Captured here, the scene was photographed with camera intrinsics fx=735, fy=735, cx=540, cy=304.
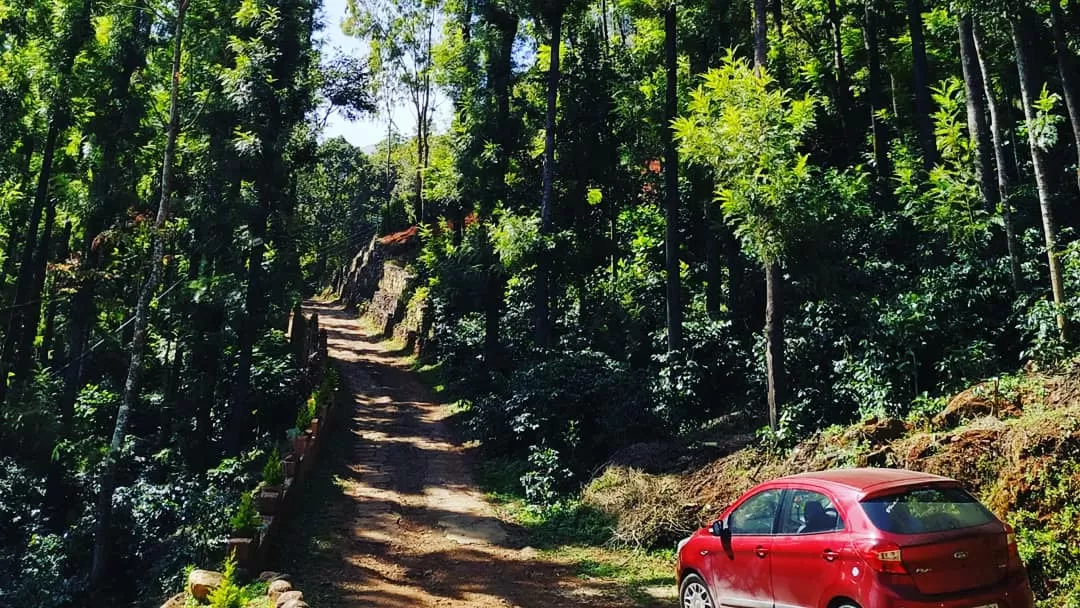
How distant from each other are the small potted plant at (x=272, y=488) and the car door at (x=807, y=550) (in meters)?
8.86

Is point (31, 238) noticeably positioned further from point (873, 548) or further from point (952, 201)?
point (952, 201)

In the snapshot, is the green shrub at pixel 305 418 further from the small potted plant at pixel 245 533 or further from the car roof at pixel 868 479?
the car roof at pixel 868 479

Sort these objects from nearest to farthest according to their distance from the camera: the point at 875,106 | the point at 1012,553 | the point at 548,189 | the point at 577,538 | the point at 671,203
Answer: the point at 1012,553 < the point at 577,538 < the point at 671,203 < the point at 548,189 < the point at 875,106

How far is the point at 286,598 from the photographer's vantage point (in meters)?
8.48

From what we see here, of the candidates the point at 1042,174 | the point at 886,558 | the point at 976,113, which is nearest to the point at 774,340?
the point at 1042,174

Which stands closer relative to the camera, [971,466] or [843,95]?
[971,466]

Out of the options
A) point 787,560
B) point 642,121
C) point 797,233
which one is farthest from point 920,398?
point 642,121

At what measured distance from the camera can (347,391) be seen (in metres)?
25.7

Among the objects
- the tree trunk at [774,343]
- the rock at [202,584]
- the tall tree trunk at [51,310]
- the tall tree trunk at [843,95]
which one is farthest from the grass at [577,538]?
the tall tree trunk at [51,310]

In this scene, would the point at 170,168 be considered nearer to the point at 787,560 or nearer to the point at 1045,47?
the point at 787,560

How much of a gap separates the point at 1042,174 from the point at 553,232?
35.7 ft

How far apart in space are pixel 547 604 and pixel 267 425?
50.0 ft

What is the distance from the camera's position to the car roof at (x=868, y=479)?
591 centimetres

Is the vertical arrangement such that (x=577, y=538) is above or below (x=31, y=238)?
below
